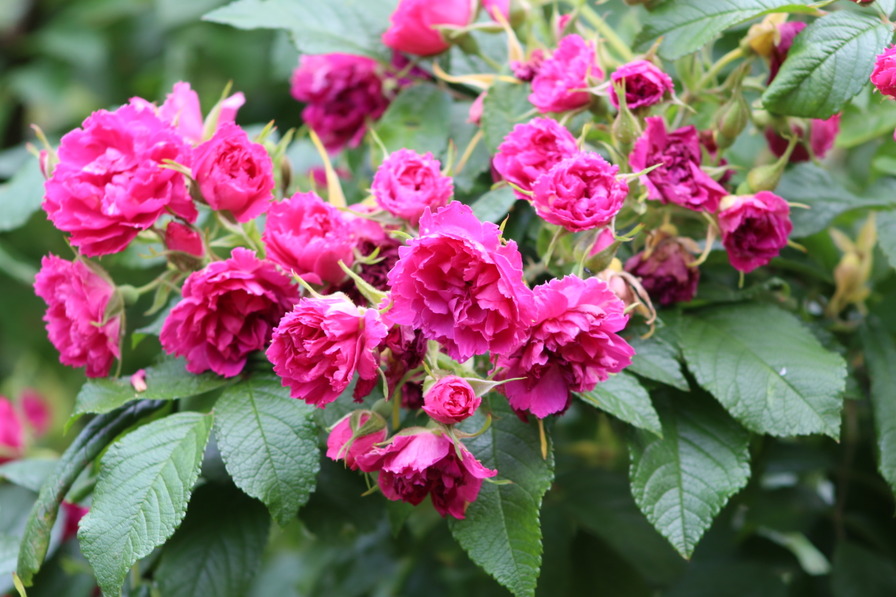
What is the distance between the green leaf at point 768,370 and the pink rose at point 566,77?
8.1 inches

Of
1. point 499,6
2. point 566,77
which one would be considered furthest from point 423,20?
point 566,77

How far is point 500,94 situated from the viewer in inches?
29.2

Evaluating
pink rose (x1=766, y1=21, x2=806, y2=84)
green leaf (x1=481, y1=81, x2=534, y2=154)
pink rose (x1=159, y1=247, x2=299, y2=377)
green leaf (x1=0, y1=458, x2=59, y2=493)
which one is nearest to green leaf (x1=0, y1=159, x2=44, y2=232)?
green leaf (x1=0, y1=458, x2=59, y2=493)

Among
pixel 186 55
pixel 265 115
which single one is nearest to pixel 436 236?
pixel 265 115

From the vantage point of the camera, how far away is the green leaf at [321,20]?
2.70ft

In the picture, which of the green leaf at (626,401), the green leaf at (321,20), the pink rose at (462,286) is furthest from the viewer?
the green leaf at (321,20)

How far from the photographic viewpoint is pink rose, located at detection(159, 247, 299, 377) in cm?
61

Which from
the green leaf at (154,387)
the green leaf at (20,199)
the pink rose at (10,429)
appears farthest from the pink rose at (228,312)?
the pink rose at (10,429)

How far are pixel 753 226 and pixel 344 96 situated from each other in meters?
0.46

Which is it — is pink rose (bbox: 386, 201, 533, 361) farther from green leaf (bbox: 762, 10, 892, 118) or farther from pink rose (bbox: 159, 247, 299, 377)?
green leaf (bbox: 762, 10, 892, 118)

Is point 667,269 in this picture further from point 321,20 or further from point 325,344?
point 321,20

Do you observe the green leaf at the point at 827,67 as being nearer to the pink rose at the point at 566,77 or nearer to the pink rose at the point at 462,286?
the pink rose at the point at 566,77

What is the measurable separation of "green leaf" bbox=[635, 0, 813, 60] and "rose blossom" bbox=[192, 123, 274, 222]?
32cm

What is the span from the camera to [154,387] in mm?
660
